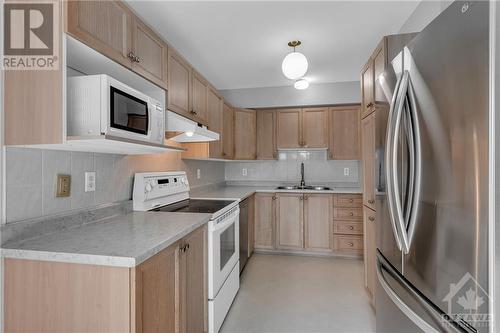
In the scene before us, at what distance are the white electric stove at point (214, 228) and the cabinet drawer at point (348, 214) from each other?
162cm

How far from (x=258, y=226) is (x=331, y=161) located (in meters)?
1.55

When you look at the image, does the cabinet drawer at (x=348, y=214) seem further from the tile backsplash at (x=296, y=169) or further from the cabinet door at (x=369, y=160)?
the cabinet door at (x=369, y=160)

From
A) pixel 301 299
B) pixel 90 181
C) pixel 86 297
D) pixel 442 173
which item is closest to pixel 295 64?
pixel 442 173

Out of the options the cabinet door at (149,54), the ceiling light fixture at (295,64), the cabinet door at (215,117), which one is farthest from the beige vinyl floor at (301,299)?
the ceiling light fixture at (295,64)

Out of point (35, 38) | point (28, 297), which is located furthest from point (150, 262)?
point (35, 38)

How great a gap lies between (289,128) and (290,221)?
Answer: 4.61 feet

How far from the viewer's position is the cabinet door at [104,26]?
1097 millimetres

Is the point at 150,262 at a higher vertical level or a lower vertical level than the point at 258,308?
higher

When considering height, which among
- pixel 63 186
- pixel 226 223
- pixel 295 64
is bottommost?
pixel 226 223

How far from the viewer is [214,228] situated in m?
1.76

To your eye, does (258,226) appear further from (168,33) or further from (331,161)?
(168,33)

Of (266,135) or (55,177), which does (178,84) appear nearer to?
(55,177)

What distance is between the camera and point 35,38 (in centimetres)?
108

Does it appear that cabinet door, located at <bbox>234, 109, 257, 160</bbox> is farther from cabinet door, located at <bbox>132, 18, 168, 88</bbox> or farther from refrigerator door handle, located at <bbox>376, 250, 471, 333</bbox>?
refrigerator door handle, located at <bbox>376, 250, 471, 333</bbox>
